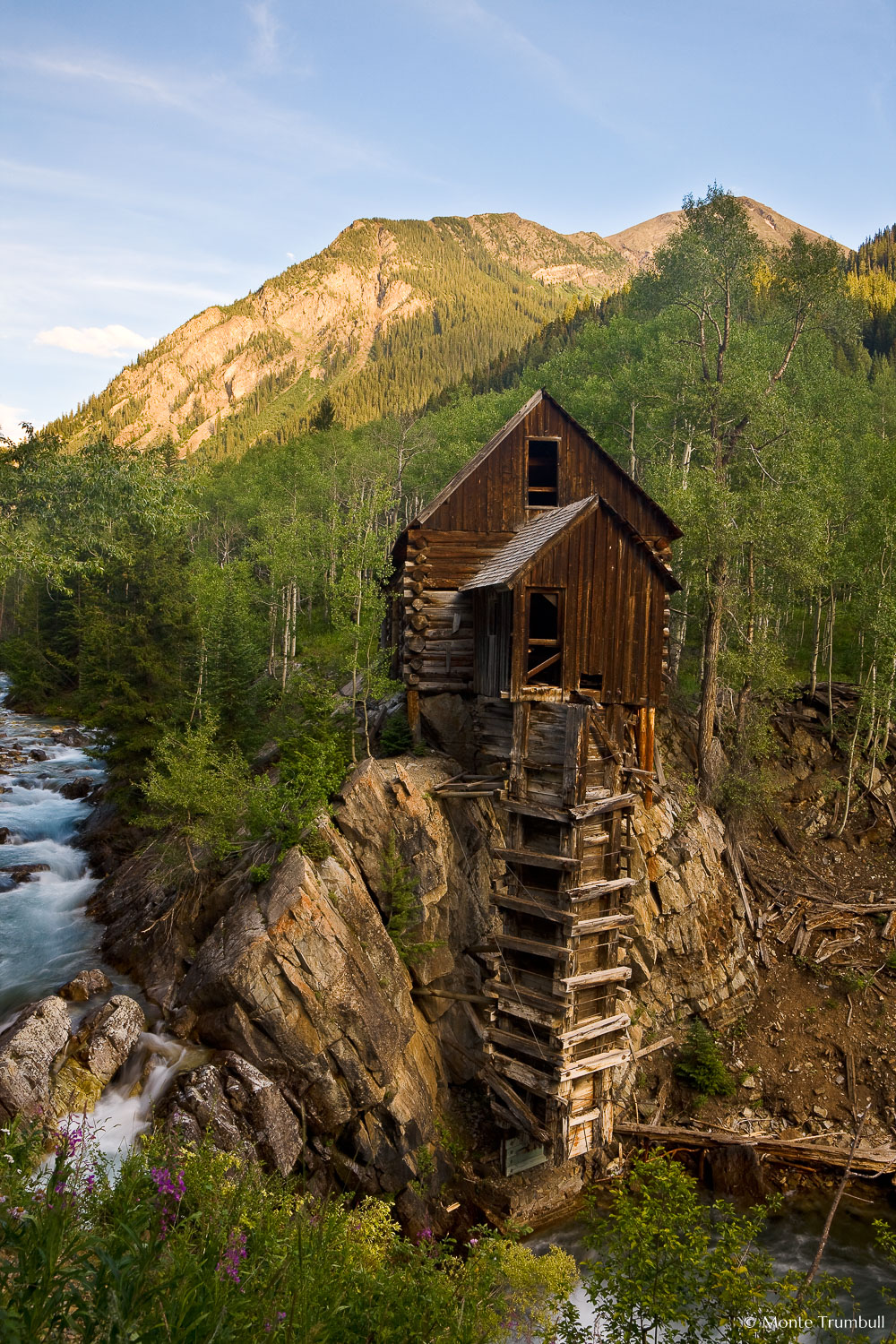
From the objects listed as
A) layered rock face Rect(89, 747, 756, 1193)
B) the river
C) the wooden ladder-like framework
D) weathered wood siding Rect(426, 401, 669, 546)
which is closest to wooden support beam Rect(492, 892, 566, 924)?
the wooden ladder-like framework

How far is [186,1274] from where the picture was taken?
15.3 feet

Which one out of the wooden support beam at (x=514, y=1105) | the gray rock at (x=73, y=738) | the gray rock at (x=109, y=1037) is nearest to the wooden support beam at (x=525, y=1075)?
the wooden support beam at (x=514, y=1105)

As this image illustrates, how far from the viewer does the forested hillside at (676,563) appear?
19.1 m

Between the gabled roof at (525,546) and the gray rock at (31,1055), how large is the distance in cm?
1284

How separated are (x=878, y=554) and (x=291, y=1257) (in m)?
31.4

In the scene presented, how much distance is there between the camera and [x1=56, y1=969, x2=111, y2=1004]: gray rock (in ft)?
56.1

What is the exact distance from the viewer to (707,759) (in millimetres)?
24203

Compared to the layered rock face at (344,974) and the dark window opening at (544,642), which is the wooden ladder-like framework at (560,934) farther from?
the layered rock face at (344,974)

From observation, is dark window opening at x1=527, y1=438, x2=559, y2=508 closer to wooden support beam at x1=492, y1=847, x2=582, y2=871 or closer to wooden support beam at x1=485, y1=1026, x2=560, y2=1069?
wooden support beam at x1=492, y1=847, x2=582, y2=871

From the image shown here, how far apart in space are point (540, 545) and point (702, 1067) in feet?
44.2

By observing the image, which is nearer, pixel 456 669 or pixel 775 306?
pixel 456 669

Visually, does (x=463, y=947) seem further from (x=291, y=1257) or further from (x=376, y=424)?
(x=376, y=424)

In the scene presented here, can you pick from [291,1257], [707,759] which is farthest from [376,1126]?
[707,759]

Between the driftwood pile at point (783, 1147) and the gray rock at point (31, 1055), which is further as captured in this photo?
the driftwood pile at point (783, 1147)
